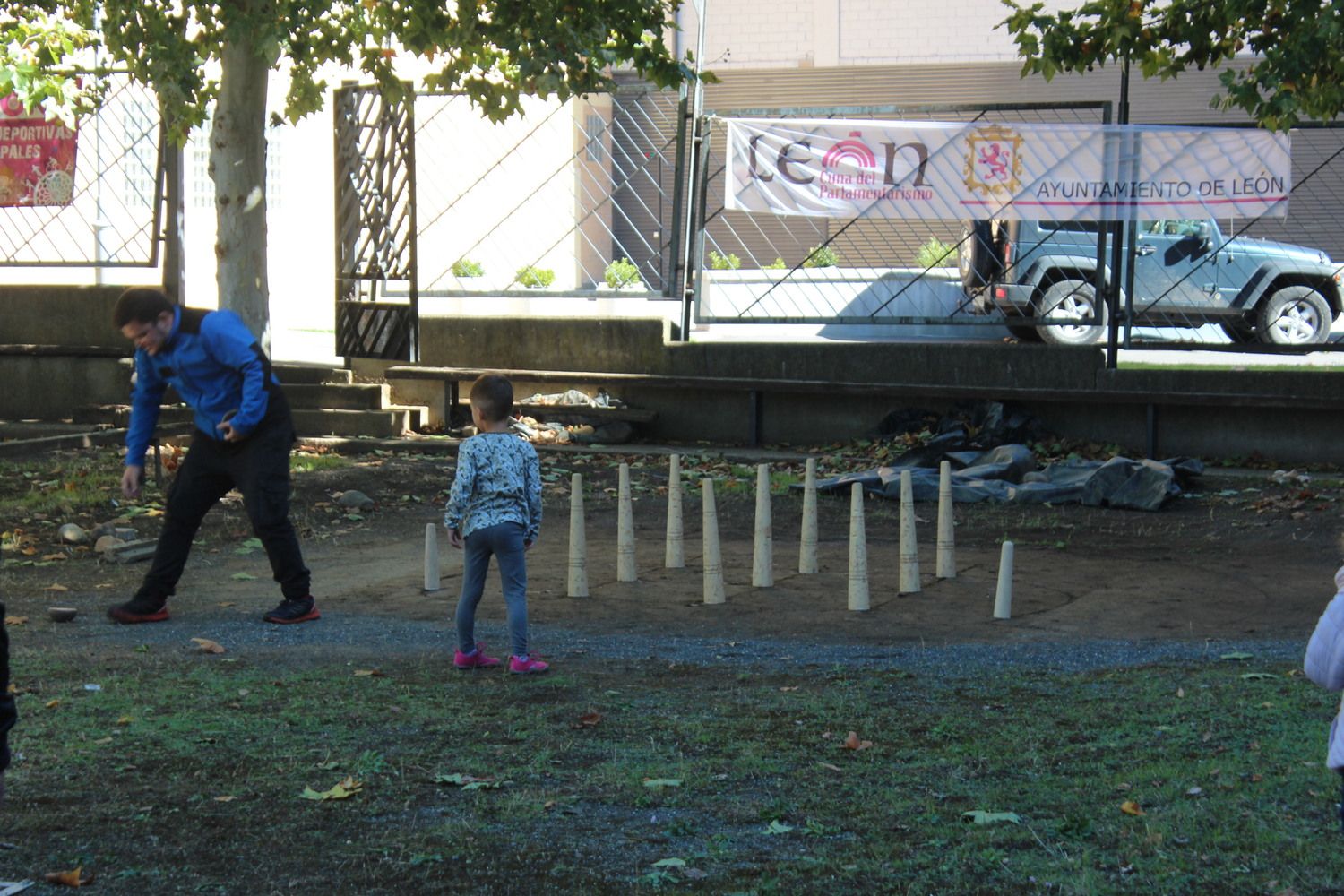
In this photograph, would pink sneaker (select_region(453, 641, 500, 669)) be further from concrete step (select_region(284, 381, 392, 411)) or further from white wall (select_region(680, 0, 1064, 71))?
white wall (select_region(680, 0, 1064, 71))

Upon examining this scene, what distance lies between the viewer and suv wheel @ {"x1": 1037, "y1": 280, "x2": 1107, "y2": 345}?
14.2 meters

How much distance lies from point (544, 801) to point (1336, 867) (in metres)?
2.29

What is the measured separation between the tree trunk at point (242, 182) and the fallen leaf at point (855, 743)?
931 cm

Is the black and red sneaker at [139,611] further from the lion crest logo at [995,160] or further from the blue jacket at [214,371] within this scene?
the lion crest logo at [995,160]

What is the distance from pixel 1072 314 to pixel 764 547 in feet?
35.5

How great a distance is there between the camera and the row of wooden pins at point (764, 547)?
817cm

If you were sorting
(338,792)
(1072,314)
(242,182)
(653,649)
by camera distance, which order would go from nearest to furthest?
(338,792)
(653,649)
(242,182)
(1072,314)

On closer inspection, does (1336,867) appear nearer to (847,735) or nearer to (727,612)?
(847,735)

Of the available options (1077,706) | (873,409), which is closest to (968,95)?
(873,409)

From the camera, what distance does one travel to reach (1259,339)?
15570 mm

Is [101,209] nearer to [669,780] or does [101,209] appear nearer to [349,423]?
[349,423]

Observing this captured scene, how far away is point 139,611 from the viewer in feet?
25.7

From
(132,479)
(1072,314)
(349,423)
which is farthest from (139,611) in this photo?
(1072,314)

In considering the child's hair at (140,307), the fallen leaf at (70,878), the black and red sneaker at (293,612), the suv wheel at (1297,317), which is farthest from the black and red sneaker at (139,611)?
the suv wheel at (1297,317)
